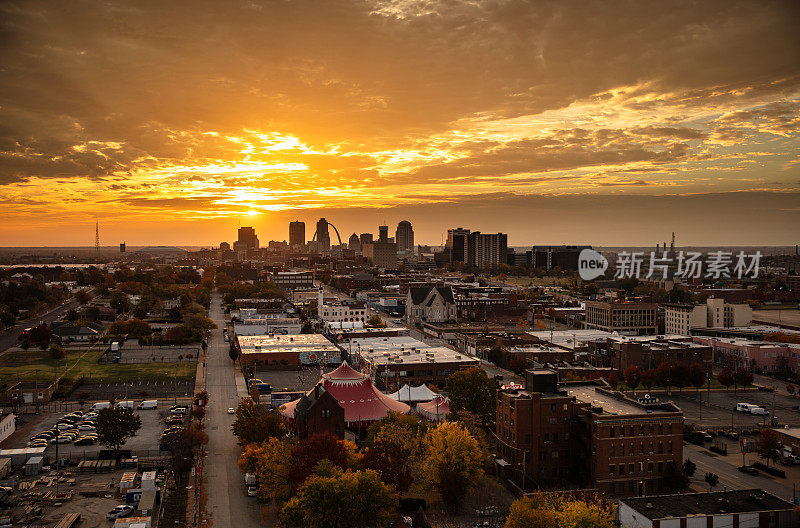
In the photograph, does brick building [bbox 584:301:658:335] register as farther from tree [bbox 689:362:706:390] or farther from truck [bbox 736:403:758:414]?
truck [bbox 736:403:758:414]

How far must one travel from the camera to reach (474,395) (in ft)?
116

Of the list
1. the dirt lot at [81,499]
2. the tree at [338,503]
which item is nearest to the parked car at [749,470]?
the tree at [338,503]

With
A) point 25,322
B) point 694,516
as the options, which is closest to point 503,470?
point 694,516

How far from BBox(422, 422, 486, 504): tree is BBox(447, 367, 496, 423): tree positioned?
8.54 metres

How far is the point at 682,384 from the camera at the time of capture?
46.3 meters

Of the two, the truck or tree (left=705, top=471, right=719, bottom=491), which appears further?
the truck

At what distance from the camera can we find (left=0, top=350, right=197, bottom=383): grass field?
4941 centimetres

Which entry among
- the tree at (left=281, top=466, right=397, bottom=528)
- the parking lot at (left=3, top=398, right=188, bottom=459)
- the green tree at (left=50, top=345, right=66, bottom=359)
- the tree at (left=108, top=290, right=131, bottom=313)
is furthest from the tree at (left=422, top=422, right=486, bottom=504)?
the tree at (left=108, top=290, right=131, bottom=313)

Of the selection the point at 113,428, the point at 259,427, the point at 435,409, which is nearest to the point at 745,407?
the point at 435,409

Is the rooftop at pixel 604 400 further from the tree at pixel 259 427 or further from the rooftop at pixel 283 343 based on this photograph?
the rooftop at pixel 283 343

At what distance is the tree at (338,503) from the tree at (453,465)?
407 centimetres

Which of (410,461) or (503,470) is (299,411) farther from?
(503,470)

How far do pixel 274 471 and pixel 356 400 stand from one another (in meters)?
10.1

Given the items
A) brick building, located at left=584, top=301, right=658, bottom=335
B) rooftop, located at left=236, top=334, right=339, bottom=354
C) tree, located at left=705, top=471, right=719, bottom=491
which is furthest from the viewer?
brick building, located at left=584, top=301, right=658, bottom=335
